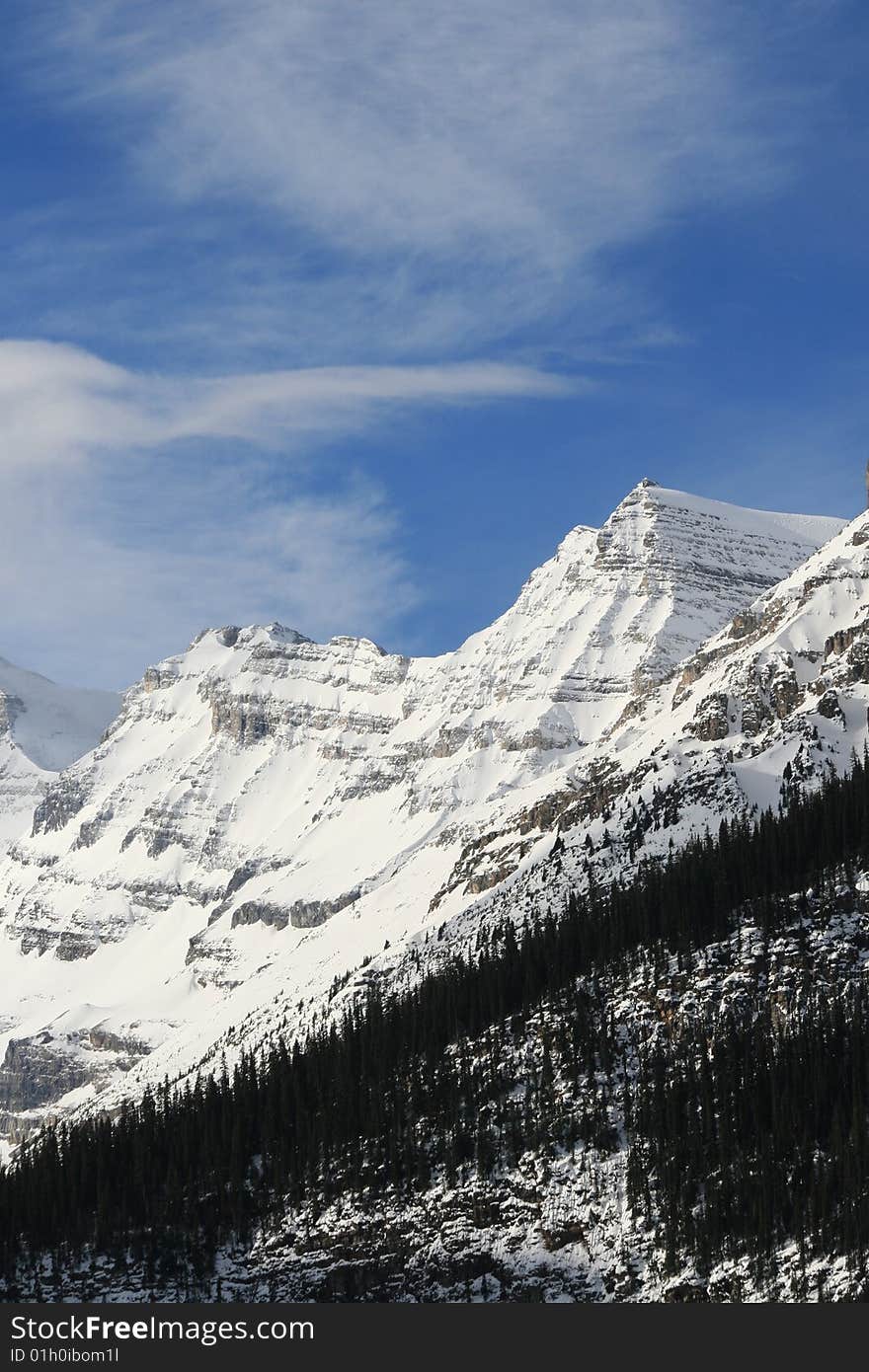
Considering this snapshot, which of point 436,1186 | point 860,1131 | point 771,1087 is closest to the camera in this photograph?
point 860,1131

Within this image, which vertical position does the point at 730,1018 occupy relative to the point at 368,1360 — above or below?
above

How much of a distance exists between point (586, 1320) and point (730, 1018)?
49068mm

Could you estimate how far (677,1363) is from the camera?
129 m

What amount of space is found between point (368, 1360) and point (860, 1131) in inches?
2212

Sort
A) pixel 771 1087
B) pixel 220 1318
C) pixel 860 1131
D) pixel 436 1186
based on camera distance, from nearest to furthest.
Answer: pixel 220 1318 → pixel 860 1131 → pixel 771 1087 → pixel 436 1186

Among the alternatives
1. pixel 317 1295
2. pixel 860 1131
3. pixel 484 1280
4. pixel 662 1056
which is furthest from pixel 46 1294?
pixel 860 1131

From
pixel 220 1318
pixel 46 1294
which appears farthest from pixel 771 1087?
pixel 46 1294

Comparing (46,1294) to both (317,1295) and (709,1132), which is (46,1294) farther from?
(709,1132)

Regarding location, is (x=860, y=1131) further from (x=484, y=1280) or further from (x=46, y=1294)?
(x=46, y=1294)

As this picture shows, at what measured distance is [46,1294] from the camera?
19575 cm

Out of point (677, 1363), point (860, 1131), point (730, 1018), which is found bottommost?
point (677, 1363)

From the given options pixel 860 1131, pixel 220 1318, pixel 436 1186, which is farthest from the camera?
pixel 436 1186

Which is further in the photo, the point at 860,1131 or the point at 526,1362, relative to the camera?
the point at 860,1131

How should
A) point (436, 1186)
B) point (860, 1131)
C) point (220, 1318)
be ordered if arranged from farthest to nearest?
point (436, 1186) < point (860, 1131) < point (220, 1318)
